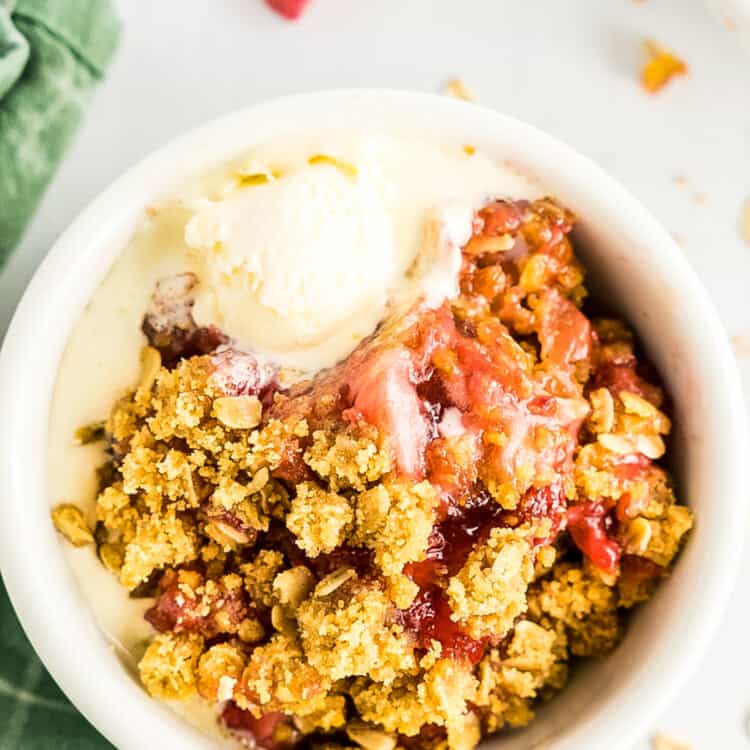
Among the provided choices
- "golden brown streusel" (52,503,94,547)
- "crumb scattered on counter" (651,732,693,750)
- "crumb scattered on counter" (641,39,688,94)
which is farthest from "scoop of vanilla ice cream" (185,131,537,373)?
"crumb scattered on counter" (651,732,693,750)

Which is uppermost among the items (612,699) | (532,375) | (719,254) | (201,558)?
(719,254)

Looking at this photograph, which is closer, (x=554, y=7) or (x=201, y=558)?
(x=201, y=558)

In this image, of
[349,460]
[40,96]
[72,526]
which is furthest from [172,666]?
[40,96]

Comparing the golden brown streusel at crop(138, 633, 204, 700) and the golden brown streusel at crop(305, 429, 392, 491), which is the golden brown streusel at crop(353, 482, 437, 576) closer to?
the golden brown streusel at crop(305, 429, 392, 491)

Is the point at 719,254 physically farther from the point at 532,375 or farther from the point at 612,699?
the point at 612,699

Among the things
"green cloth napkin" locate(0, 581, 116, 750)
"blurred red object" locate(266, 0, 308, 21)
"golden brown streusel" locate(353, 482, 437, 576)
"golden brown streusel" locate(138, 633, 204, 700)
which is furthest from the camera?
"blurred red object" locate(266, 0, 308, 21)

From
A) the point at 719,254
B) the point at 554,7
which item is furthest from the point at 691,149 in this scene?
the point at 554,7
